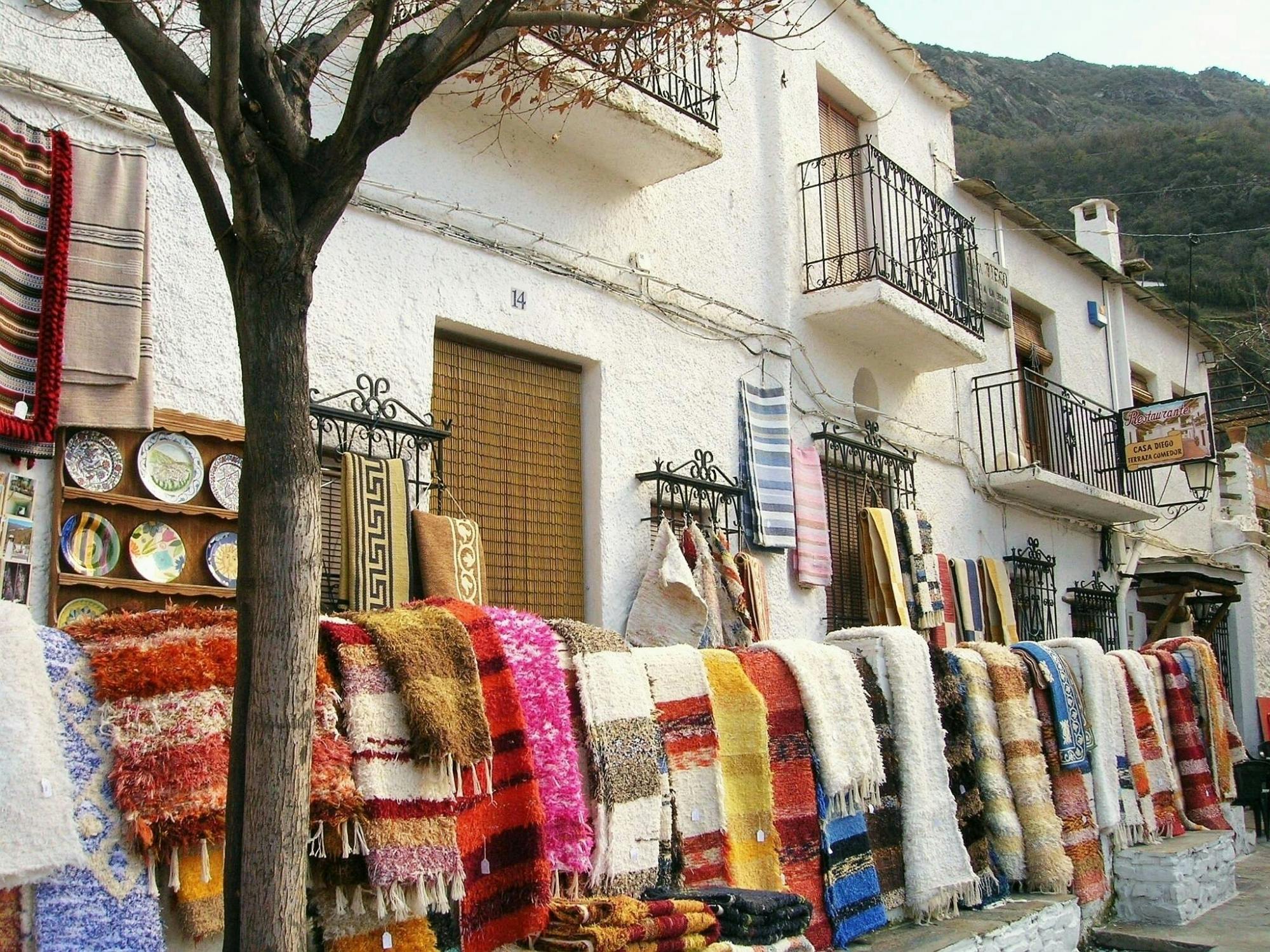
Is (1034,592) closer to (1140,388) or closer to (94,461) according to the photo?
(1140,388)

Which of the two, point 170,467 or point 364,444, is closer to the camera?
point 170,467

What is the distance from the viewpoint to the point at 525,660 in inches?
150

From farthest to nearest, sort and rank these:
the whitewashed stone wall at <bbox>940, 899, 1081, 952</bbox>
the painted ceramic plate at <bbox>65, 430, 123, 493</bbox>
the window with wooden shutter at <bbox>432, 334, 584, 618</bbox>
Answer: the window with wooden shutter at <bbox>432, 334, 584, 618</bbox> → the whitewashed stone wall at <bbox>940, 899, 1081, 952</bbox> → the painted ceramic plate at <bbox>65, 430, 123, 493</bbox>

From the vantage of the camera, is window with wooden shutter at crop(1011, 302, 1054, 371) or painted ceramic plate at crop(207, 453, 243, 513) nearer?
painted ceramic plate at crop(207, 453, 243, 513)

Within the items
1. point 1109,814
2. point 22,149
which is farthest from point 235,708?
point 1109,814

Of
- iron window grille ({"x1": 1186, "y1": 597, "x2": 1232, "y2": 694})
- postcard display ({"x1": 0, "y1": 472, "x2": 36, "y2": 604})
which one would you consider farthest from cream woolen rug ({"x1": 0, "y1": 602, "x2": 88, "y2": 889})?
iron window grille ({"x1": 1186, "y1": 597, "x2": 1232, "y2": 694})

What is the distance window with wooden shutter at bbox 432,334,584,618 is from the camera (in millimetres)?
6215

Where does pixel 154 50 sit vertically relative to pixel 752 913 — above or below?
above

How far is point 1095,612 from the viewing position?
1280cm

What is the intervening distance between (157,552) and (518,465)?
7.61 ft

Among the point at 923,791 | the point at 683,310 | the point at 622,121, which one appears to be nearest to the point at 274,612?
the point at 923,791

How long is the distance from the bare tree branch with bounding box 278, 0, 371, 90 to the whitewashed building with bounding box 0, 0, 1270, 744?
89.3 inches

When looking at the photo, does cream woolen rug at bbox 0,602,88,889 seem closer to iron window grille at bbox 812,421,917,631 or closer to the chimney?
iron window grille at bbox 812,421,917,631

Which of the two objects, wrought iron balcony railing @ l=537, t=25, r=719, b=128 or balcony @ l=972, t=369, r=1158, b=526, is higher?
wrought iron balcony railing @ l=537, t=25, r=719, b=128
